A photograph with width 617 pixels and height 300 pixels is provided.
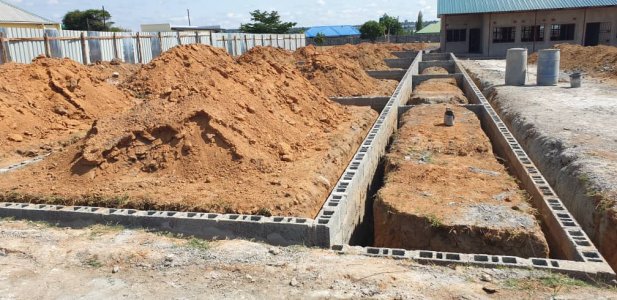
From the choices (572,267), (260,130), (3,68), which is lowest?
(572,267)

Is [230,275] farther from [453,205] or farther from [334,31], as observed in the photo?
[334,31]

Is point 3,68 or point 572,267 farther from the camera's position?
point 3,68

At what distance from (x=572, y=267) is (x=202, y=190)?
142 inches

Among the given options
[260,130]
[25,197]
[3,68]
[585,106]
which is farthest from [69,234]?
[585,106]

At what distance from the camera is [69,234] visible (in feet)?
14.5

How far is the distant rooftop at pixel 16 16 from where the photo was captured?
107ft

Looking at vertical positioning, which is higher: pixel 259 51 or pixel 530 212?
pixel 259 51

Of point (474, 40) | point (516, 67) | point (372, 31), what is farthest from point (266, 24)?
point (516, 67)

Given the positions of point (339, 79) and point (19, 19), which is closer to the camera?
point (339, 79)

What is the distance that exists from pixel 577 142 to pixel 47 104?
10068 millimetres

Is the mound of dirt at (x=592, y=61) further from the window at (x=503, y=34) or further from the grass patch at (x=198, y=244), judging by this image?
the grass patch at (x=198, y=244)

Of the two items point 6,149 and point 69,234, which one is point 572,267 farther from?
point 6,149

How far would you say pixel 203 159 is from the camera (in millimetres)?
5797

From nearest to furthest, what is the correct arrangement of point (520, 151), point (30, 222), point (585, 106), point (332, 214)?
point (332, 214)
point (30, 222)
point (520, 151)
point (585, 106)
